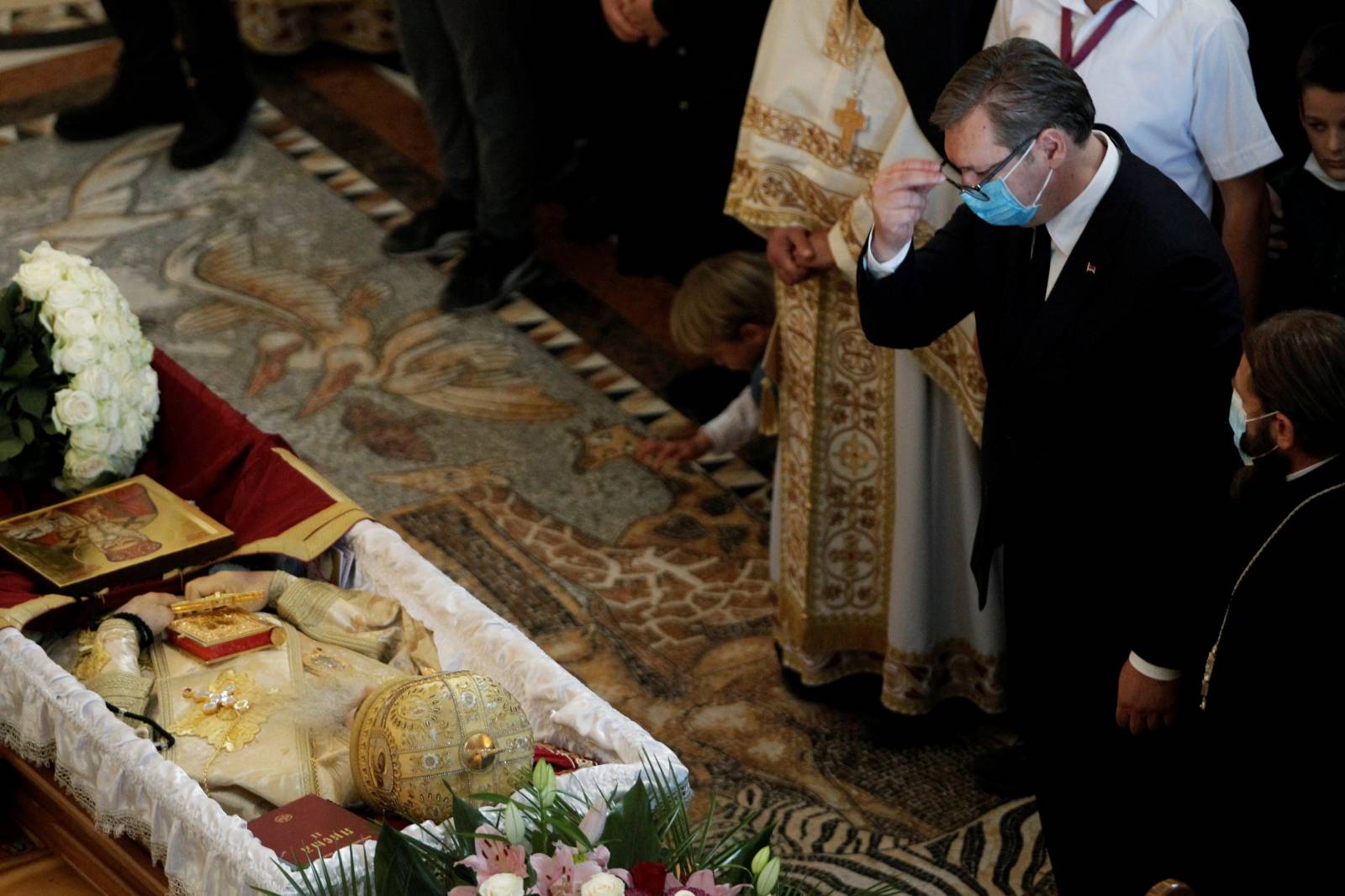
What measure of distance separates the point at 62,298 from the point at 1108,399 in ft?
6.51

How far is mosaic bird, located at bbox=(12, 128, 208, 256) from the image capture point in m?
6.13

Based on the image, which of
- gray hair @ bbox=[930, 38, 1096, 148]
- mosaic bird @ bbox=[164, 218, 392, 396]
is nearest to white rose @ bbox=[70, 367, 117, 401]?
gray hair @ bbox=[930, 38, 1096, 148]

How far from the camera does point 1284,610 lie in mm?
2562

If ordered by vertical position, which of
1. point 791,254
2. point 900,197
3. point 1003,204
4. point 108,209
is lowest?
point 108,209

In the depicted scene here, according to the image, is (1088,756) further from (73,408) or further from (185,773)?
(73,408)

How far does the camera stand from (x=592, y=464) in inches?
199

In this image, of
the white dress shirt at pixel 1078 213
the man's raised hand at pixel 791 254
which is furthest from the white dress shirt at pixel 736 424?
the white dress shirt at pixel 1078 213

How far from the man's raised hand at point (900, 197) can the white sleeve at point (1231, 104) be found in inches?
19.2

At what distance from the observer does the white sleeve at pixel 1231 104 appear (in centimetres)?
309

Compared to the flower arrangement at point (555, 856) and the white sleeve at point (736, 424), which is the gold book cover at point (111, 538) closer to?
the flower arrangement at point (555, 856)

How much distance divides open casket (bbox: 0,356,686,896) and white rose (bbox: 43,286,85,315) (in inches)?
15.6

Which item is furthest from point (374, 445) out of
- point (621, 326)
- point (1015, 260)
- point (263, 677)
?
point (1015, 260)

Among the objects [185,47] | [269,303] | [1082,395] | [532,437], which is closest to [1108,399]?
[1082,395]

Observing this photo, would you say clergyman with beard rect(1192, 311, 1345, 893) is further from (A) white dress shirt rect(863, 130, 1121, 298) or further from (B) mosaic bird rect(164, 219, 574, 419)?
(B) mosaic bird rect(164, 219, 574, 419)
